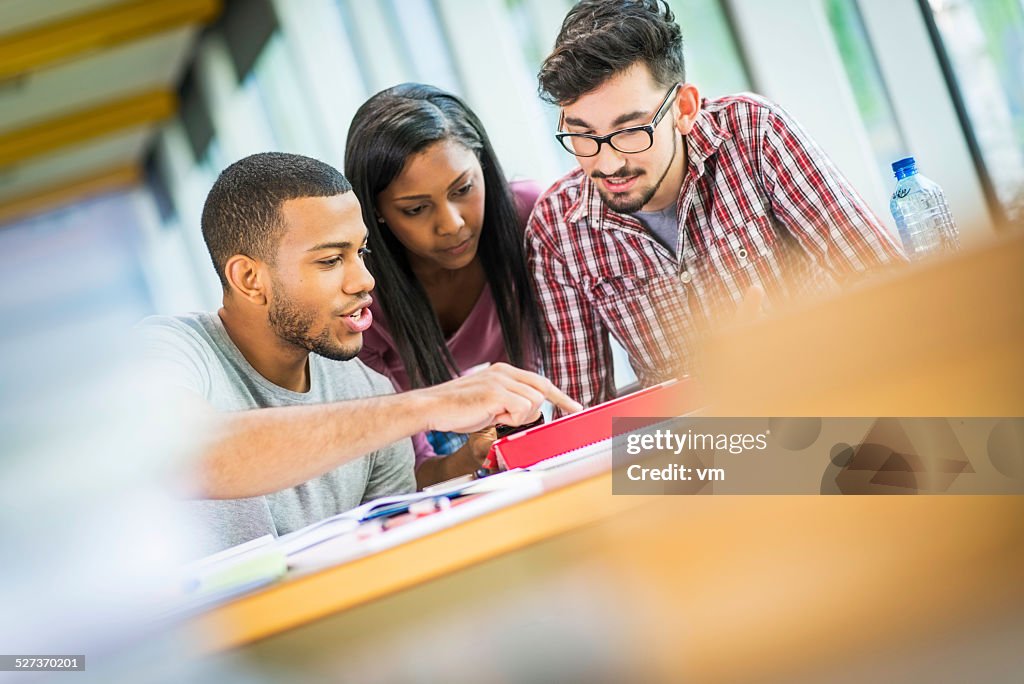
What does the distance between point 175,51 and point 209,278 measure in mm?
3243

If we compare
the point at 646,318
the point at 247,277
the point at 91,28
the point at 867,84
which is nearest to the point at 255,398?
the point at 247,277

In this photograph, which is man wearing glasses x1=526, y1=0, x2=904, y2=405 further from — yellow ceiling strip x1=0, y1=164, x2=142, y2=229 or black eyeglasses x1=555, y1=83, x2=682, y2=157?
yellow ceiling strip x1=0, y1=164, x2=142, y2=229

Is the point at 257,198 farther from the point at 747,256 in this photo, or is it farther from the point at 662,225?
the point at 747,256

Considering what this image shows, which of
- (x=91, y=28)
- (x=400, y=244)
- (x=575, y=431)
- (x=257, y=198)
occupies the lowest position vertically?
(x=575, y=431)

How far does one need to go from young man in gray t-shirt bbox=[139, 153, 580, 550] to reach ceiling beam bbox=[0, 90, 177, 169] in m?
2.78

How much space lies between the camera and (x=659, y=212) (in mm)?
1763

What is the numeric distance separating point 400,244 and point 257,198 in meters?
0.25

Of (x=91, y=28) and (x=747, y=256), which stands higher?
(x=91, y=28)

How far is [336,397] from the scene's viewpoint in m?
1.64

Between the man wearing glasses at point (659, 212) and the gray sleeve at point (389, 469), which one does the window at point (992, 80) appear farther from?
the gray sleeve at point (389, 469)

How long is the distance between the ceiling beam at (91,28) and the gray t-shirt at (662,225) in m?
2.98

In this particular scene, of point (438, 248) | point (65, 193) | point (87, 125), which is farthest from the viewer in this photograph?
point (87, 125)

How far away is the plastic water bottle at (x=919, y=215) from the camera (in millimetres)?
1621

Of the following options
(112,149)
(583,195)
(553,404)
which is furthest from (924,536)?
(112,149)
